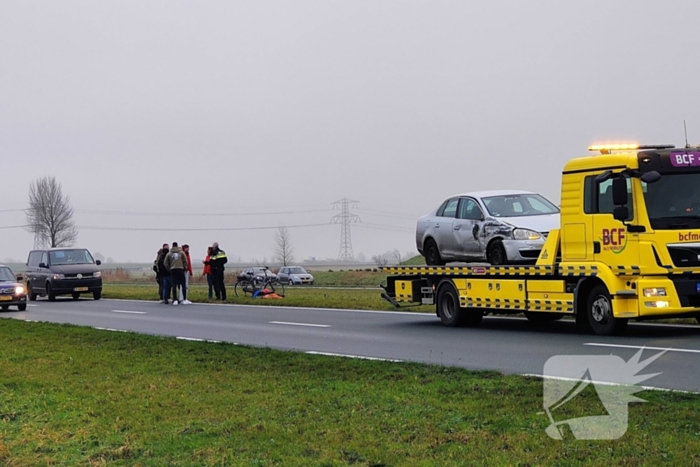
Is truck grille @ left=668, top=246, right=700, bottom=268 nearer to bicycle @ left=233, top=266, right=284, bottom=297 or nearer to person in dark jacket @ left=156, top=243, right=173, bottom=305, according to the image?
bicycle @ left=233, top=266, right=284, bottom=297

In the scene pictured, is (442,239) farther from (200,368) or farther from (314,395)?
(314,395)

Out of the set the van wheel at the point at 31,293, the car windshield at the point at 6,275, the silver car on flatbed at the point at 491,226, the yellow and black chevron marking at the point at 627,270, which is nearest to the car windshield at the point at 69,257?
the van wheel at the point at 31,293

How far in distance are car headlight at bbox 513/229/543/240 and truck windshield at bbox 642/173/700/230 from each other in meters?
2.57

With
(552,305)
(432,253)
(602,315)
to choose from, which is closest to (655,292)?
(602,315)

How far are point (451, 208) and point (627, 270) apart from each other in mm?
4841

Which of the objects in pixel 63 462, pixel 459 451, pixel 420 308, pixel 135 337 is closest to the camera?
pixel 459 451

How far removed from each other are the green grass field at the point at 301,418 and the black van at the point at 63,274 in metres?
23.5

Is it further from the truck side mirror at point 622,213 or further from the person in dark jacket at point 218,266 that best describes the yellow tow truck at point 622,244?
the person in dark jacket at point 218,266

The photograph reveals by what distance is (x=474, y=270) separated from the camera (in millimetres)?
17219

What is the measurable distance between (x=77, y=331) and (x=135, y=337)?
2.47m

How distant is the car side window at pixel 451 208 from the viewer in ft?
59.9

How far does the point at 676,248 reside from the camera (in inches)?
556

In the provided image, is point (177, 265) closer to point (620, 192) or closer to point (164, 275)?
point (164, 275)

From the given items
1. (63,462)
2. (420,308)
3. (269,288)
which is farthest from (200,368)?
(269,288)
